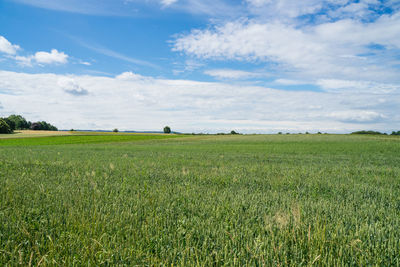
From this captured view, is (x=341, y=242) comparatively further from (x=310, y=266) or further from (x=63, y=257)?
(x=63, y=257)

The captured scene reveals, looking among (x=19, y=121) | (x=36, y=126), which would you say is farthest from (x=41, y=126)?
(x=19, y=121)

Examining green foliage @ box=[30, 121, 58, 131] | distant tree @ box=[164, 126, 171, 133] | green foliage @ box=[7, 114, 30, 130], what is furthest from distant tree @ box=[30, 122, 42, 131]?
distant tree @ box=[164, 126, 171, 133]

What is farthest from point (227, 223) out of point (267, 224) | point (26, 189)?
point (26, 189)

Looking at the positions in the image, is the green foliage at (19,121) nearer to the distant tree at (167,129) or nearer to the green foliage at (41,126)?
the green foliage at (41,126)

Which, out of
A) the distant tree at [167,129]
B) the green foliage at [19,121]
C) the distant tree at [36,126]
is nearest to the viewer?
the distant tree at [167,129]

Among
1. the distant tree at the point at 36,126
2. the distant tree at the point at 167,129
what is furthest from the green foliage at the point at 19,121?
the distant tree at the point at 167,129

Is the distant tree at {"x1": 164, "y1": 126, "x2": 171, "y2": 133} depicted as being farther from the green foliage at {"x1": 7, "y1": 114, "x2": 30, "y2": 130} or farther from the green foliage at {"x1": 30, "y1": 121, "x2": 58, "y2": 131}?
the green foliage at {"x1": 7, "y1": 114, "x2": 30, "y2": 130}

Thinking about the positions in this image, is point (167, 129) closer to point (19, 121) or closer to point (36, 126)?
point (36, 126)

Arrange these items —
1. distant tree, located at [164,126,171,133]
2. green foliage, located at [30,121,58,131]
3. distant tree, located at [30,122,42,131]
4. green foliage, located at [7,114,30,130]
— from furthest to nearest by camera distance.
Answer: green foliage, located at [30,121,58,131], distant tree, located at [30,122,42,131], green foliage, located at [7,114,30,130], distant tree, located at [164,126,171,133]

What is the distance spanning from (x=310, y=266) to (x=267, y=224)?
1153 millimetres

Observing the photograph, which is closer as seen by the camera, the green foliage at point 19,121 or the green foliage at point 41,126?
the green foliage at point 19,121

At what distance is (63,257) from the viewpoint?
9.51 feet

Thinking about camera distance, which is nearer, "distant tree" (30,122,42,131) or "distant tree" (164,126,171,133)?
"distant tree" (164,126,171,133)

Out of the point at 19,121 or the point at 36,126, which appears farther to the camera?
the point at 36,126
